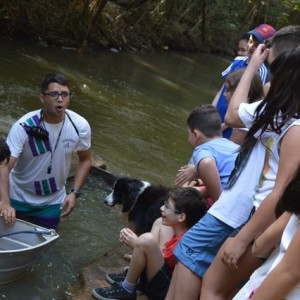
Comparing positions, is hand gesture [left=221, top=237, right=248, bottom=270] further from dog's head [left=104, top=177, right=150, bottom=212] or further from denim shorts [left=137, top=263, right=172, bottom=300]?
dog's head [left=104, top=177, right=150, bottom=212]

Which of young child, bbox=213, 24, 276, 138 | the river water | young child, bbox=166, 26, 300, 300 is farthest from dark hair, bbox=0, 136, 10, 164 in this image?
young child, bbox=213, 24, 276, 138

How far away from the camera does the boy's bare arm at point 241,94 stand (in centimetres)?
286

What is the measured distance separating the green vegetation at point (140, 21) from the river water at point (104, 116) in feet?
2.23

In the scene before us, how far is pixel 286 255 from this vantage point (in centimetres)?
188

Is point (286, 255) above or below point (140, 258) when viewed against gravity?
above

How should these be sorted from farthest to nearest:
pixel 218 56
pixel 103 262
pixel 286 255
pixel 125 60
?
pixel 218 56 < pixel 125 60 < pixel 103 262 < pixel 286 255

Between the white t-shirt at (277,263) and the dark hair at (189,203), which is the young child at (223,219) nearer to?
the white t-shirt at (277,263)

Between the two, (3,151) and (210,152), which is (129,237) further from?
(3,151)

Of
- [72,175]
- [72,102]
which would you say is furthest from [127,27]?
[72,175]

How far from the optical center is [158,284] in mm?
3699

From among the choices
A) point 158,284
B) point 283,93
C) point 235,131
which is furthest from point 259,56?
point 158,284

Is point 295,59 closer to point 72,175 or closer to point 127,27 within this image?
point 72,175

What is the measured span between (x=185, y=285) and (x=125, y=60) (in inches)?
549

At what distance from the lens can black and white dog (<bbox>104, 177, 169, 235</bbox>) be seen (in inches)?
181
